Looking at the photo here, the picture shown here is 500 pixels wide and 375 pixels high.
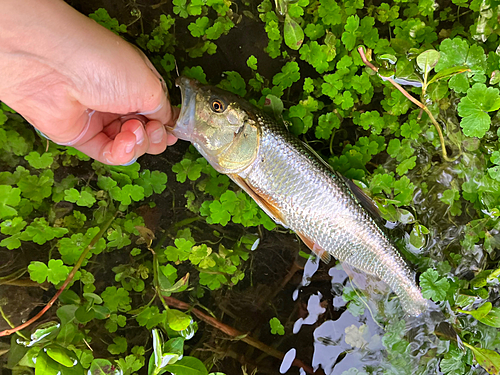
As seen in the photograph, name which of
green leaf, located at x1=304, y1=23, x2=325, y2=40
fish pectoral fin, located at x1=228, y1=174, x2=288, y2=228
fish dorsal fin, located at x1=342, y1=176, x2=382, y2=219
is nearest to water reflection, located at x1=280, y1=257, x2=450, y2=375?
fish dorsal fin, located at x1=342, y1=176, x2=382, y2=219

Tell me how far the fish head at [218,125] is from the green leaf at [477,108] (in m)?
1.32

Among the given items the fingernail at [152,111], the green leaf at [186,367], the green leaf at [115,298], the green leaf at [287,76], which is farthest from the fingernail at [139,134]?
the green leaf at [186,367]

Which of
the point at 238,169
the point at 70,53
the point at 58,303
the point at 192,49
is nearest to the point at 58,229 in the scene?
the point at 58,303

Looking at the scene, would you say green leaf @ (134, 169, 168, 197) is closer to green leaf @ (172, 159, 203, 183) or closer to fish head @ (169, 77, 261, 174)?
green leaf @ (172, 159, 203, 183)

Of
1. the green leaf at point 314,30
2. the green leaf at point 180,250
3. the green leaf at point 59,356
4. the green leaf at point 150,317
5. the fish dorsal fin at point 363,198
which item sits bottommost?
the green leaf at point 150,317

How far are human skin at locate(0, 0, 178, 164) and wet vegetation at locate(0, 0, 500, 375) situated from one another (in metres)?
0.42

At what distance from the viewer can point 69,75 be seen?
146 centimetres

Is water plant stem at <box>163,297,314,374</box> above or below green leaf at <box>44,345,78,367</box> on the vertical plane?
below

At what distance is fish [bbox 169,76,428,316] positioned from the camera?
1731 mm

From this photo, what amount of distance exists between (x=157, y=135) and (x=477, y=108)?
1990mm

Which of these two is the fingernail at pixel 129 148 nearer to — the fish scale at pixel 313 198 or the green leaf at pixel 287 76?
the fish scale at pixel 313 198

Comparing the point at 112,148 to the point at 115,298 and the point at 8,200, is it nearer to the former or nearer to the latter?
the point at 8,200

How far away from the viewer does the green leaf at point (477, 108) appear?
183 cm

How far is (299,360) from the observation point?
91.5 inches
